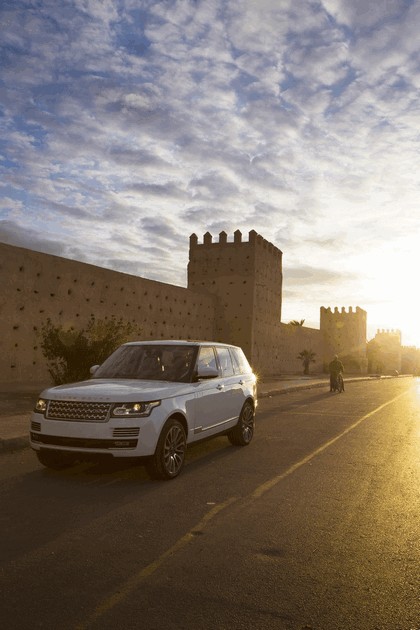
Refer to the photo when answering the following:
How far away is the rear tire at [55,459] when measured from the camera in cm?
677

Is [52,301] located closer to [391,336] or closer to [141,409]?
[141,409]

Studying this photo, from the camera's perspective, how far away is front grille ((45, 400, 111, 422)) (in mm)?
6543

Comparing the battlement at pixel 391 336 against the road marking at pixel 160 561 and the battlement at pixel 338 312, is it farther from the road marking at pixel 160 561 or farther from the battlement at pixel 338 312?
the road marking at pixel 160 561

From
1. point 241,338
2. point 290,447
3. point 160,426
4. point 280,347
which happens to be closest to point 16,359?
point 290,447

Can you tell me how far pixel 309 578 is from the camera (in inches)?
155

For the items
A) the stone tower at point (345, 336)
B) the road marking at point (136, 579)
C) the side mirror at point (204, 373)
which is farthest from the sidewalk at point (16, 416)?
the stone tower at point (345, 336)

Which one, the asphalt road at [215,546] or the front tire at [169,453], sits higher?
the front tire at [169,453]

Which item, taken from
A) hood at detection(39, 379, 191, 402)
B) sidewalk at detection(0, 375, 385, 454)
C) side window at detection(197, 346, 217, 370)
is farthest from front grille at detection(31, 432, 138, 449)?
sidewalk at detection(0, 375, 385, 454)

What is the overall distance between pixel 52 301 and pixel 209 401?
18663 mm

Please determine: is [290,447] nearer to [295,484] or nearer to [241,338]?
[295,484]

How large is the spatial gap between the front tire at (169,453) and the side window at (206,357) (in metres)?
1.20

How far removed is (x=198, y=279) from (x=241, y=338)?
6.36 meters

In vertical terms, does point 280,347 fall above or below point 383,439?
above

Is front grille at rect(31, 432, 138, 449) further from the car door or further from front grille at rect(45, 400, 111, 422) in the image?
the car door
